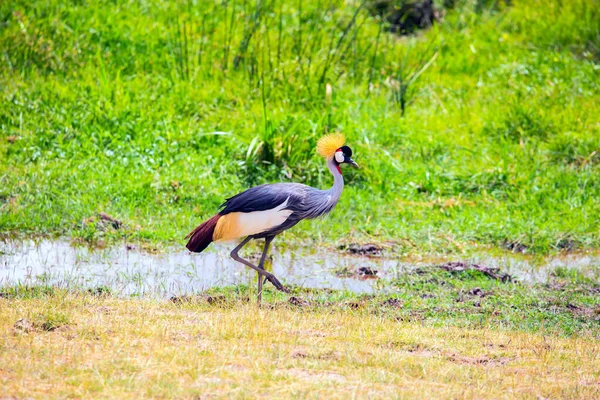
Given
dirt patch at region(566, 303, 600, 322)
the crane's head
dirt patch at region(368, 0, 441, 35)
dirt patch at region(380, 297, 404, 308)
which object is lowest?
dirt patch at region(566, 303, 600, 322)

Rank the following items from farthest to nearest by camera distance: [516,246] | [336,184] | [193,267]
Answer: [516,246] < [193,267] < [336,184]

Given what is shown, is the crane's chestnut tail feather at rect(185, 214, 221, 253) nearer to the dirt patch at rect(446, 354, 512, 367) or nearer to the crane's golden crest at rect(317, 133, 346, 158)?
the crane's golden crest at rect(317, 133, 346, 158)

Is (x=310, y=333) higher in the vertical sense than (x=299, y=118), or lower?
lower

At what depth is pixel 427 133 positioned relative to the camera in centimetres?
1131

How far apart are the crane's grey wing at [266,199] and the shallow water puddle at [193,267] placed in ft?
2.55

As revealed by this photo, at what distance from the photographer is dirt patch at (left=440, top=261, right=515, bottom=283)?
26.0 feet

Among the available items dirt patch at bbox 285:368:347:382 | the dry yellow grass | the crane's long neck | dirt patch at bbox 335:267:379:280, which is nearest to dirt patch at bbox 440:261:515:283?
dirt patch at bbox 335:267:379:280

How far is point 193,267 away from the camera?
313 inches

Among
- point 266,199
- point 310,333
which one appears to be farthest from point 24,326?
point 266,199

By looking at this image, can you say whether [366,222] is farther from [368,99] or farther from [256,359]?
[256,359]

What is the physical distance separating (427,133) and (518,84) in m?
1.95

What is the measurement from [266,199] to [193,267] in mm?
1268

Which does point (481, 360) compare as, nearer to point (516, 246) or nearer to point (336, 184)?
point (336, 184)

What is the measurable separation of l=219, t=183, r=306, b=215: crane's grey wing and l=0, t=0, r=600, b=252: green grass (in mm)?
1590
